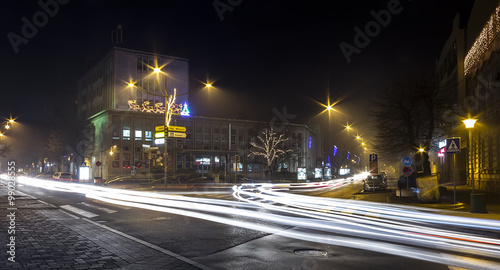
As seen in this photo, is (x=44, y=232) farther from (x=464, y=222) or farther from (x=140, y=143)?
(x=140, y=143)

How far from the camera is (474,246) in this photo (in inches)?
352

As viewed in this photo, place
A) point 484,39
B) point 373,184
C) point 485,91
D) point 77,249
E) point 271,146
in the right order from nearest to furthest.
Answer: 1. point 77,249
2. point 484,39
3. point 485,91
4. point 373,184
5. point 271,146

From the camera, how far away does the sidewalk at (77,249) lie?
270 inches

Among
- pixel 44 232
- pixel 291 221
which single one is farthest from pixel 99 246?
pixel 291 221

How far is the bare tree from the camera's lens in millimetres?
30344

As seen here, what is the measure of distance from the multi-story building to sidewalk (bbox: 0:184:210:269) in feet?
151

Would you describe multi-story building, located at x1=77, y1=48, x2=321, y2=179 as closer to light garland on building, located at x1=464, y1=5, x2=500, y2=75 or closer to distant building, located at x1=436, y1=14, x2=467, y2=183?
distant building, located at x1=436, y1=14, x2=467, y2=183

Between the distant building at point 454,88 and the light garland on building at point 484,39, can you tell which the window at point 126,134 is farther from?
the light garland on building at point 484,39

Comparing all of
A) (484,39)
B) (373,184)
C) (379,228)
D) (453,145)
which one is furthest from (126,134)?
(379,228)

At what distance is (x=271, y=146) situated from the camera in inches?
2506

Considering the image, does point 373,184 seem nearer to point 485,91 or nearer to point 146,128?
point 485,91

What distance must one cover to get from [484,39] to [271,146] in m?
40.3

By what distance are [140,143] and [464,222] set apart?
57255 mm

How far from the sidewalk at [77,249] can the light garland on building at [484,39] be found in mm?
22092
